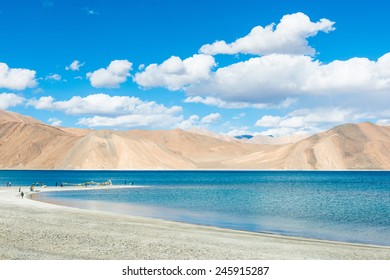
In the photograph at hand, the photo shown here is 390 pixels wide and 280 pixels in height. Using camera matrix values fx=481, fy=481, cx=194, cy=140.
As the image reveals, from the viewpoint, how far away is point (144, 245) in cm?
2273

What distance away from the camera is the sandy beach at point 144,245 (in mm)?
20109

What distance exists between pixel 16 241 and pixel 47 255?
3.76 meters

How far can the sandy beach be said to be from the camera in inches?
792

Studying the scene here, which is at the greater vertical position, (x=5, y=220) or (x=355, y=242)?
(x=5, y=220)

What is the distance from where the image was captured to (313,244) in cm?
2670

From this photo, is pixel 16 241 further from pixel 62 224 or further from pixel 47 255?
pixel 62 224

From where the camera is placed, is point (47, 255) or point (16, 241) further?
point (16, 241)
